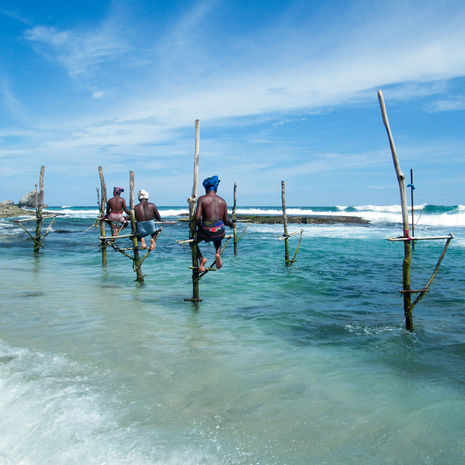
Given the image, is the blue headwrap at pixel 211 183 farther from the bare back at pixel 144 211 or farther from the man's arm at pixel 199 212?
the bare back at pixel 144 211

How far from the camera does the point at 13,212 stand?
58.9 meters

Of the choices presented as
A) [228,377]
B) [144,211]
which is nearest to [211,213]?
[228,377]

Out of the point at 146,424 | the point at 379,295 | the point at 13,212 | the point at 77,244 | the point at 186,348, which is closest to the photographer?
the point at 146,424

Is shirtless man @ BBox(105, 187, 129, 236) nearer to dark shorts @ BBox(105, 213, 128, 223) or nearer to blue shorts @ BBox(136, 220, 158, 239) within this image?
dark shorts @ BBox(105, 213, 128, 223)

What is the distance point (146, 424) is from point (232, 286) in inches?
334

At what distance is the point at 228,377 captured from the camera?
17.6ft

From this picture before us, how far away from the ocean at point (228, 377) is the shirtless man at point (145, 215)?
1.82 metres

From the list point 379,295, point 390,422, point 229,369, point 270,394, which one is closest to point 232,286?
point 379,295

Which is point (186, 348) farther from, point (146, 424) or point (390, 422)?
point (390, 422)

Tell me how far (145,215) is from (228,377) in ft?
23.7

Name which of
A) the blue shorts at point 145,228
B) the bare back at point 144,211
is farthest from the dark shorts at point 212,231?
the blue shorts at point 145,228

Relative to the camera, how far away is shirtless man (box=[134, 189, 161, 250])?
1159 centimetres

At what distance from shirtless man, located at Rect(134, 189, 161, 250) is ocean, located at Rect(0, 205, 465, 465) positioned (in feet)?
5.98

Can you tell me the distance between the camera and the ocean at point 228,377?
150 inches
